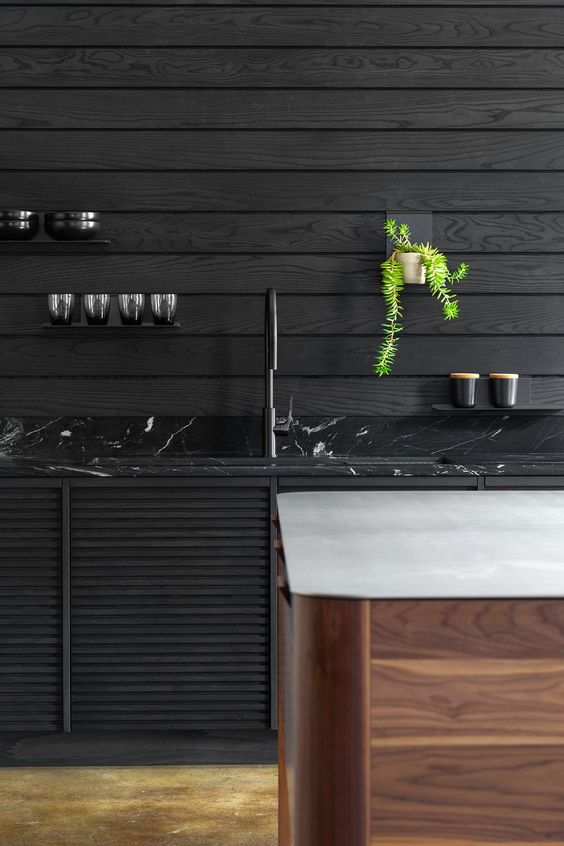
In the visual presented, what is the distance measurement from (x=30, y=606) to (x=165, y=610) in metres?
0.44

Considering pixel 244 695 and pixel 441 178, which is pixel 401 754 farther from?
pixel 441 178

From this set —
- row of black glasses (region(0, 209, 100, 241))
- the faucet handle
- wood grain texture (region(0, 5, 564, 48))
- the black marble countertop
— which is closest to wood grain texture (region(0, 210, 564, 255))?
row of black glasses (region(0, 209, 100, 241))

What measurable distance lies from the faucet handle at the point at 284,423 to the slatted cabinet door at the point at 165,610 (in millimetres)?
442

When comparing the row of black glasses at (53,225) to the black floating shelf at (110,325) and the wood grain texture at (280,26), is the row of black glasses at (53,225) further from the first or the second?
the wood grain texture at (280,26)

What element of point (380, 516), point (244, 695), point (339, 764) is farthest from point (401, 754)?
point (244, 695)

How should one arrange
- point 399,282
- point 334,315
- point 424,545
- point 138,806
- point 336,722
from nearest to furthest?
point 336,722 < point 424,545 < point 138,806 < point 399,282 < point 334,315

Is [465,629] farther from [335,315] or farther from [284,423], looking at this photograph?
[335,315]

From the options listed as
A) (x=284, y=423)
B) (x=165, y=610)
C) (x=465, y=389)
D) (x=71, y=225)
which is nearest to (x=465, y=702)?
(x=165, y=610)

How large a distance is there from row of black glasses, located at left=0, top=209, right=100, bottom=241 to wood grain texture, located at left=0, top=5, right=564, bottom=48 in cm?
70

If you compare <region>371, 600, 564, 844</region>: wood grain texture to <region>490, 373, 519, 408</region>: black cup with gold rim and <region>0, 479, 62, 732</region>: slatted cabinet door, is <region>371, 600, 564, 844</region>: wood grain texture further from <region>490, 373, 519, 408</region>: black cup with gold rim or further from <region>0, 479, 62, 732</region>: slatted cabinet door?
<region>490, 373, 519, 408</region>: black cup with gold rim

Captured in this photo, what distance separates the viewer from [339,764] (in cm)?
110

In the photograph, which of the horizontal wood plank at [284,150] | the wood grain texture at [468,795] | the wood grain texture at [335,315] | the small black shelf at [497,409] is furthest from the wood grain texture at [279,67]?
the wood grain texture at [468,795]

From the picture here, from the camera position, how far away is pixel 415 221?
3.64m

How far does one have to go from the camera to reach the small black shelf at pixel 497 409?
360 centimetres
